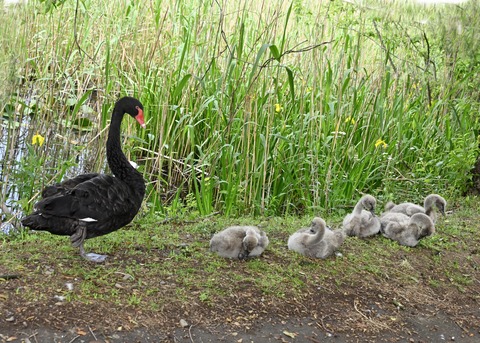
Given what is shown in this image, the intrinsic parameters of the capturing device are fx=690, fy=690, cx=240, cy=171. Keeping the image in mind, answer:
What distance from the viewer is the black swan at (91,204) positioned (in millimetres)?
4750

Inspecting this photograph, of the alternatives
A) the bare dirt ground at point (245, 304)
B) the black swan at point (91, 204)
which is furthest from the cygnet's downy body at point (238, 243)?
the black swan at point (91, 204)

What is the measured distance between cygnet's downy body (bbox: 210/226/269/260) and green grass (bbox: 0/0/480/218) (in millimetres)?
1503

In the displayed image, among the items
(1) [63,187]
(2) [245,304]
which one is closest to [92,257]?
(1) [63,187]

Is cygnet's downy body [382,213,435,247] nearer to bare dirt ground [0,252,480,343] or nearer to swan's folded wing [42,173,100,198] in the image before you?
bare dirt ground [0,252,480,343]

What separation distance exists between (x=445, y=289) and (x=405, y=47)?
4.47 metres

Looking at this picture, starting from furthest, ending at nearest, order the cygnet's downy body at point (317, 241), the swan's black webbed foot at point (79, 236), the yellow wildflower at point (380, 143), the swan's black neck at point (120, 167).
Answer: the yellow wildflower at point (380, 143) → the cygnet's downy body at point (317, 241) → the swan's black neck at point (120, 167) → the swan's black webbed foot at point (79, 236)

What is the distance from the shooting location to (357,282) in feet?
17.2

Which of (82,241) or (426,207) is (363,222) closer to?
(426,207)

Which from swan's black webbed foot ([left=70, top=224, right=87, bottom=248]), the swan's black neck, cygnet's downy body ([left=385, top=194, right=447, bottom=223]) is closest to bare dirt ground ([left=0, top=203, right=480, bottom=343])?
swan's black webbed foot ([left=70, top=224, right=87, bottom=248])

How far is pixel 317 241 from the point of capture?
212 inches

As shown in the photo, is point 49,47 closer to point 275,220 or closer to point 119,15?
point 119,15

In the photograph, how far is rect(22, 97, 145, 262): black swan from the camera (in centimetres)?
475

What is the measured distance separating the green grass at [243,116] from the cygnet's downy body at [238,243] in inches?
59.2

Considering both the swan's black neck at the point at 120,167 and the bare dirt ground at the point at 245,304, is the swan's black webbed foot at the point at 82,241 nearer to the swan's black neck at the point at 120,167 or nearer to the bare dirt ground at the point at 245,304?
the bare dirt ground at the point at 245,304
